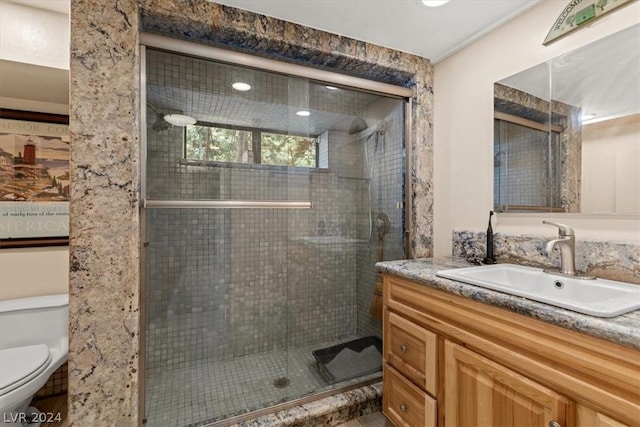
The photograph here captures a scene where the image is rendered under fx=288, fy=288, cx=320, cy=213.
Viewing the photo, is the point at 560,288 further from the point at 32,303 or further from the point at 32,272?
the point at 32,272

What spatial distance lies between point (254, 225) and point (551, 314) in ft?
5.50

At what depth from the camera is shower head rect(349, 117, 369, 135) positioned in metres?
2.24

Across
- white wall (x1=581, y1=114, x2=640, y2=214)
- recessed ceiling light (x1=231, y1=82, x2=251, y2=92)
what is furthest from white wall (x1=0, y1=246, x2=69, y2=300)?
white wall (x1=581, y1=114, x2=640, y2=214)

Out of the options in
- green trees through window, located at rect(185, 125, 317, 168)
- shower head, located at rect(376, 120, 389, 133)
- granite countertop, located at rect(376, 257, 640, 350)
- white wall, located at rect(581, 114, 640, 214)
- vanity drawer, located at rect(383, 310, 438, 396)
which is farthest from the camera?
shower head, located at rect(376, 120, 389, 133)

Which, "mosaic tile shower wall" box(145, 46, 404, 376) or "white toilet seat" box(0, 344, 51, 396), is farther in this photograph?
"mosaic tile shower wall" box(145, 46, 404, 376)

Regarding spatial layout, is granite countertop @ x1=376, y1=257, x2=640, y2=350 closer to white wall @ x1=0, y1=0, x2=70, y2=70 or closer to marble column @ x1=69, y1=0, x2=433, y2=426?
marble column @ x1=69, y1=0, x2=433, y2=426

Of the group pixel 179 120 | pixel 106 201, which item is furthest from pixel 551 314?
pixel 179 120

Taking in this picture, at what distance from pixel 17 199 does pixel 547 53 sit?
119 inches

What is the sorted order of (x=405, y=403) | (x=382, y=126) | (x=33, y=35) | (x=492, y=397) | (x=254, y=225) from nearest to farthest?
(x=492, y=397) → (x=405, y=403) → (x=33, y=35) → (x=254, y=225) → (x=382, y=126)

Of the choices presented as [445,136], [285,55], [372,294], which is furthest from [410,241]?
[285,55]

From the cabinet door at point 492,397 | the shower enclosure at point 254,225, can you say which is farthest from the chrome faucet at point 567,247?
the shower enclosure at point 254,225

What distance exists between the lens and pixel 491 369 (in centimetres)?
96

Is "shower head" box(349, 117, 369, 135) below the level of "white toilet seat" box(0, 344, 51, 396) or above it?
above

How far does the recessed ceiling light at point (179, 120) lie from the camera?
166cm
